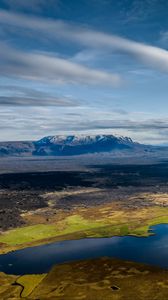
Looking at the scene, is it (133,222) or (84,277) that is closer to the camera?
(84,277)

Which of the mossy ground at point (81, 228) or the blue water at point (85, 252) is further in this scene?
the mossy ground at point (81, 228)

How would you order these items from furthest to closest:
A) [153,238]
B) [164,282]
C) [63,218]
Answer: [63,218] < [153,238] < [164,282]

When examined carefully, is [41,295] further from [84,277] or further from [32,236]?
[32,236]

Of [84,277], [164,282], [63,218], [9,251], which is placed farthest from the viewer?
[63,218]

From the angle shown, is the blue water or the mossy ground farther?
the mossy ground

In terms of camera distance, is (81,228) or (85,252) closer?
(85,252)

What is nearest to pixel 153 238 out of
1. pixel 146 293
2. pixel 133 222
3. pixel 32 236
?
pixel 133 222

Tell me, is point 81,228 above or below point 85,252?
above
